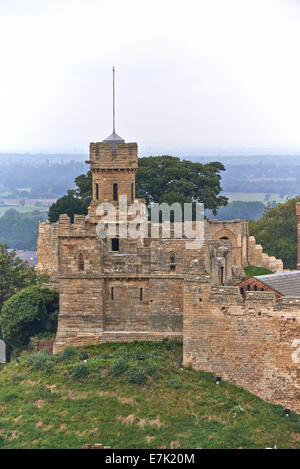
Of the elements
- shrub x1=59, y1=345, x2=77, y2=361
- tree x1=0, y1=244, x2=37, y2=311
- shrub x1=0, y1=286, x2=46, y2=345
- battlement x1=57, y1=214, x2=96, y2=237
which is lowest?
shrub x1=59, y1=345, x2=77, y2=361

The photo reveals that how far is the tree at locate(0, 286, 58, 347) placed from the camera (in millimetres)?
49500

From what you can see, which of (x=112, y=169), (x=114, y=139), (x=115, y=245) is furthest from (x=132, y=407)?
(x=114, y=139)

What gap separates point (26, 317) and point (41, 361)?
5.10 metres

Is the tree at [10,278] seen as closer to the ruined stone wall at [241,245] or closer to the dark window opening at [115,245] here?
the dark window opening at [115,245]

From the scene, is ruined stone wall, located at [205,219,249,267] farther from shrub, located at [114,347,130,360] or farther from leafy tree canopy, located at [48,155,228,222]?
shrub, located at [114,347,130,360]

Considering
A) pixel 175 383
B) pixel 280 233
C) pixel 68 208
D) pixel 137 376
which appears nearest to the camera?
pixel 175 383

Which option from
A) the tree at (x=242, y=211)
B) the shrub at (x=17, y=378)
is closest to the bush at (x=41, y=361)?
the shrub at (x=17, y=378)

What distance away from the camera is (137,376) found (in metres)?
42.0

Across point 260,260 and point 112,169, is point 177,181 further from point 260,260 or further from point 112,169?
point 112,169

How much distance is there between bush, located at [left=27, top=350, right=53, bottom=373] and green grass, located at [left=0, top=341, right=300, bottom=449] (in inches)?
2.1

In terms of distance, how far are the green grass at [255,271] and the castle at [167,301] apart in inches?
151

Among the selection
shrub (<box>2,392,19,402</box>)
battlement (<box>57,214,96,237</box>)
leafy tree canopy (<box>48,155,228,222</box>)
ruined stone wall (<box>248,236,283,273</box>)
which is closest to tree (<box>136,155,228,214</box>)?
leafy tree canopy (<box>48,155,228,222</box>)

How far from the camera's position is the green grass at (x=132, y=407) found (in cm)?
3878

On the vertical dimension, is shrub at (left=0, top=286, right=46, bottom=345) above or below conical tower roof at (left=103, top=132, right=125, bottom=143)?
below
